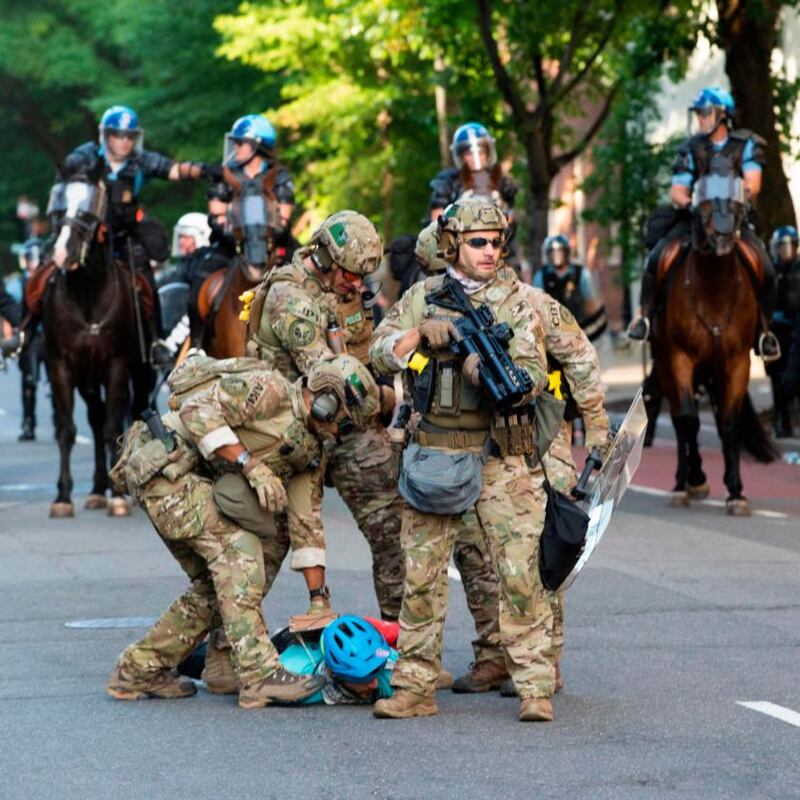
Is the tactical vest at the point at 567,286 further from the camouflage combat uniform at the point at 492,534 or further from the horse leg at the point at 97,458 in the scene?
the camouflage combat uniform at the point at 492,534

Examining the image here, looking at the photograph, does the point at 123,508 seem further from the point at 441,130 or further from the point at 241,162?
the point at 441,130

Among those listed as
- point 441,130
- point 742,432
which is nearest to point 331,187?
point 441,130

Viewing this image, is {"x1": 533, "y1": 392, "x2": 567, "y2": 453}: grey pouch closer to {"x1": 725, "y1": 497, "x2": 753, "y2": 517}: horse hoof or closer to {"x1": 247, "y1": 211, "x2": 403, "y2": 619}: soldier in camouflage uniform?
{"x1": 247, "y1": 211, "x2": 403, "y2": 619}: soldier in camouflage uniform

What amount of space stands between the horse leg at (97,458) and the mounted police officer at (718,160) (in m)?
4.23

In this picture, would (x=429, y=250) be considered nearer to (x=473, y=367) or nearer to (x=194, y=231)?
(x=473, y=367)

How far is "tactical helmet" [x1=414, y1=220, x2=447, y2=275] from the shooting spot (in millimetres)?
9695

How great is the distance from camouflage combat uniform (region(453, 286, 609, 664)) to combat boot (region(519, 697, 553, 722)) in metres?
0.43

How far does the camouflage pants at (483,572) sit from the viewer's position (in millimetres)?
9305

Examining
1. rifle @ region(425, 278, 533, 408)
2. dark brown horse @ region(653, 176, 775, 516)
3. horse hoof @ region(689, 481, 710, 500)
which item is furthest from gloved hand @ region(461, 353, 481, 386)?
horse hoof @ region(689, 481, 710, 500)

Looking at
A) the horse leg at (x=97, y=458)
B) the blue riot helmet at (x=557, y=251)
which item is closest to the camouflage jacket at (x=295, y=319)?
the horse leg at (x=97, y=458)

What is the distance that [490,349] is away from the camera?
845cm

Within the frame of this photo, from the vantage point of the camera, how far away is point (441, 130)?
3516 cm

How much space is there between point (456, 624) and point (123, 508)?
5792 mm

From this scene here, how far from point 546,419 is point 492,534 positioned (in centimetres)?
49
